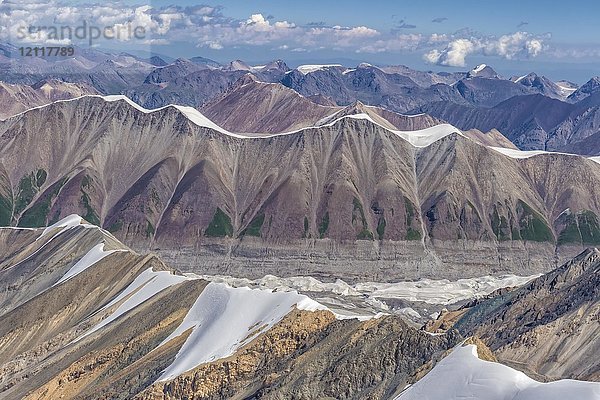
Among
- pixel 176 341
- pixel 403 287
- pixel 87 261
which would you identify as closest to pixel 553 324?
pixel 176 341

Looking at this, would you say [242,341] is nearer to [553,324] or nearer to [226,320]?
[226,320]

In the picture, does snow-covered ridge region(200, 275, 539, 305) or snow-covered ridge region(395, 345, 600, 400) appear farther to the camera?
snow-covered ridge region(200, 275, 539, 305)

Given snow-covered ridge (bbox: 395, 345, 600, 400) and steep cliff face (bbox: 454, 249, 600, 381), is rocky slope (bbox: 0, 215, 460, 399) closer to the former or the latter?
snow-covered ridge (bbox: 395, 345, 600, 400)

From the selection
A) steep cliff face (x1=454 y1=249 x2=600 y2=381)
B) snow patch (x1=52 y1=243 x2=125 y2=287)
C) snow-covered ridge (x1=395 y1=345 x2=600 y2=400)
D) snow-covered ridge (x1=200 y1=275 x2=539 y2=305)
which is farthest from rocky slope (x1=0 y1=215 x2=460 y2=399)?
snow-covered ridge (x1=200 y1=275 x2=539 y2=305)

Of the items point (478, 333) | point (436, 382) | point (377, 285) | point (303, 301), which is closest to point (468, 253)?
point (377, 285)

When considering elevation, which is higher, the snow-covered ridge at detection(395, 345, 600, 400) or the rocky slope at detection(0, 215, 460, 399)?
the snow-covered ridge at detection(395, 345, 600, 400)

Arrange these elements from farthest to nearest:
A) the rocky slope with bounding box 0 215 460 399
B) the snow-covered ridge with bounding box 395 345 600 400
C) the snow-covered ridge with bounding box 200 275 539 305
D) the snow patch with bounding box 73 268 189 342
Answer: the snow-covered ridge with bounding box 200 275 539 305
the snow patch with bounding box 73 268 189 342
the rocky slope with bounding box 0 215 460 399
the snow-covered ridge with bounding box 395 345 600 400
